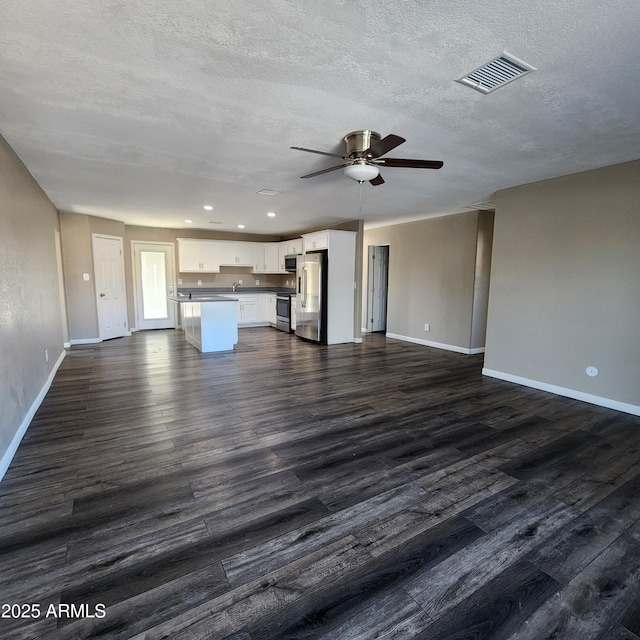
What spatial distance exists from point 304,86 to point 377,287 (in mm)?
6679

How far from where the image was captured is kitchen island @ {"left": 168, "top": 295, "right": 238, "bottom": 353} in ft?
19.6

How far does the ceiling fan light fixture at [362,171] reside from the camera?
2.82m

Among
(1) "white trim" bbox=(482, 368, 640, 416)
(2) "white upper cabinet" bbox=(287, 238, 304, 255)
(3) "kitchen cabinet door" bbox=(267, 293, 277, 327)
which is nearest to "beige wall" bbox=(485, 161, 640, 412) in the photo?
(1) "white trim" bbox=(482, 368, 640, 416)

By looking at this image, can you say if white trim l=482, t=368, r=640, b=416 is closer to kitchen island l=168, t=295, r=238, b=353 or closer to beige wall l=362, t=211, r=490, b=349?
beige wall l=362, t=211, r=490, b=349

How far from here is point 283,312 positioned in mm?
8469

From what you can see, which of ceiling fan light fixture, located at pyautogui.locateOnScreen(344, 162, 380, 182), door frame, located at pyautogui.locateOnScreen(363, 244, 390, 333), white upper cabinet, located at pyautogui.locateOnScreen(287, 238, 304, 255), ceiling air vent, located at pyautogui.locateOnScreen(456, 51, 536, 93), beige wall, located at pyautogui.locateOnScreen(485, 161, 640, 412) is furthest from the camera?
door frame, located at pyautogui.locateOnScreen(363, 244, 390, 333)

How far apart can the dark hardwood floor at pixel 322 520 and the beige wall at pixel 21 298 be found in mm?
336

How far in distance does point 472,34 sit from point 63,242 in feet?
23.9

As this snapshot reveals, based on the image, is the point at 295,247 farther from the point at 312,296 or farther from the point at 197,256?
the point at 197,256

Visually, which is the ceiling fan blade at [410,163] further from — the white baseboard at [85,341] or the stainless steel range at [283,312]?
the white baseboard at [85,341]

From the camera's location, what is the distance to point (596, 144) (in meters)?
2.94

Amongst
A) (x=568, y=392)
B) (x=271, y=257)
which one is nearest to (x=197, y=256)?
(x=271, y=257)

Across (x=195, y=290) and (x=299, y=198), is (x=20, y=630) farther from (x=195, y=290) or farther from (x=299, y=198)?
(x=195, y=290)

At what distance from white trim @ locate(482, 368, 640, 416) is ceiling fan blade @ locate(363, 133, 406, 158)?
136 inches
